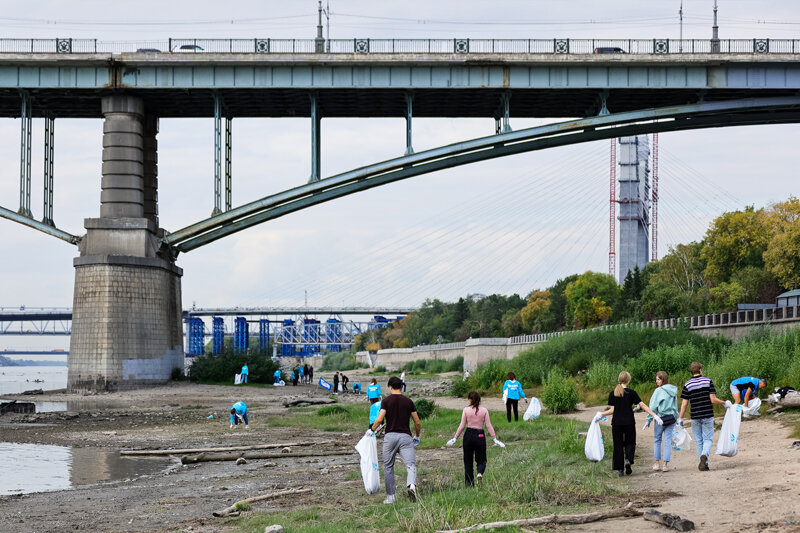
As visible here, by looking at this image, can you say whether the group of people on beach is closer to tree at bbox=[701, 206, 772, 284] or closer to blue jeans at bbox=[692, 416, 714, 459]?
blue jeans at bbox=[692, 416, 714, 459]

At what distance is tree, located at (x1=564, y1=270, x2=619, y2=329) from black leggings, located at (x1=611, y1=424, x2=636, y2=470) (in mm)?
91113

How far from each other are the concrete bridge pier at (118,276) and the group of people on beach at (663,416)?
32.4 meters

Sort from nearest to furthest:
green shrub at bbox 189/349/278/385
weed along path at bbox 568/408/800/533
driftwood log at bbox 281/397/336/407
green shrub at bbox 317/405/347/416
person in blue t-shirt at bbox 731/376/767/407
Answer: weed along path at bbox 568/408/800/533, person in blue t-shirt at bbox 731/376/767/407, green shrub at bbox 317/405/347/416, driftwood log at bbox 281/397/336/407, green shrub at bbox 189/349/278/385

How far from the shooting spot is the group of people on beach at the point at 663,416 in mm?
15711

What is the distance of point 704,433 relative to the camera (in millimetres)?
15883

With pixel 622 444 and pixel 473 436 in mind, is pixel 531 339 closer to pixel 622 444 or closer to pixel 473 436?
pixel 622 444

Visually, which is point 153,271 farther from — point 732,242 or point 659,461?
point 732,242

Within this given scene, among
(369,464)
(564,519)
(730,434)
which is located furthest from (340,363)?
(564,519)

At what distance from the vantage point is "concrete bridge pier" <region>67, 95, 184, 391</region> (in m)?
44.7

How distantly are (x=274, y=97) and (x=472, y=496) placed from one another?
36.0 metres

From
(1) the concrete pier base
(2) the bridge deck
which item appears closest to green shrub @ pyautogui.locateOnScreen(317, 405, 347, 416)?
(1) the concrete pier base

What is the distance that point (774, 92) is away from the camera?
45031mm

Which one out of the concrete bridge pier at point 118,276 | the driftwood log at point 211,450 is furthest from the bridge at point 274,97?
the driftwood log at point 211,450

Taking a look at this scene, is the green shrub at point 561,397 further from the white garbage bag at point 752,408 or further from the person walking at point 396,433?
the person walking at point 396,433
